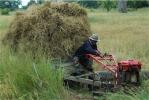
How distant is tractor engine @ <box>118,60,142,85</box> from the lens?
33.6ft

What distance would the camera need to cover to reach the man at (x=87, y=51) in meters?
11.5

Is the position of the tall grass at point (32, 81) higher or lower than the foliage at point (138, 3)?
higher

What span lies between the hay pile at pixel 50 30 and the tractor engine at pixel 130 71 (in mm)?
2111

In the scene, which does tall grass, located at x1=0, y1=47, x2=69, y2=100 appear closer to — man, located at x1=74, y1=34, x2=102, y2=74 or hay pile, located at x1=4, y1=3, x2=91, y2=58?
man, located at x1=74, y1=34, x2=102, y2=74

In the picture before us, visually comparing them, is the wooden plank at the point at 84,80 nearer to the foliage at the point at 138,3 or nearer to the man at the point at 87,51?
the man at the point at 87,51

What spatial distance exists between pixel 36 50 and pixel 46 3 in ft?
5.60

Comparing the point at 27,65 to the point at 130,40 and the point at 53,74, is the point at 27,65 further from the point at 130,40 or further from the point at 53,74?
the point at 130,40

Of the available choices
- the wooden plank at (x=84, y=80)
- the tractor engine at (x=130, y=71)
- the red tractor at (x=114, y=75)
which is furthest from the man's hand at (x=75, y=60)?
the tractor engine at (x=130, y=71)

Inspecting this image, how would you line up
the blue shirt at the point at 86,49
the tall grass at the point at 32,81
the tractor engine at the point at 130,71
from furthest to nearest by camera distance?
the blue shirt at the point at 86,49, the tractor engine at the point at 130,71, the tall grass at the point at 32,81

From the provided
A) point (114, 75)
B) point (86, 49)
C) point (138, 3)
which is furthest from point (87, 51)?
point (138, 3)

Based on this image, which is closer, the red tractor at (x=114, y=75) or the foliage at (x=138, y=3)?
the red tractor at (x=114, y=75)

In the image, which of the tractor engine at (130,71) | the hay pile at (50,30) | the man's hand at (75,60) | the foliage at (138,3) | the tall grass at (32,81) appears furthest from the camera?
the foliage at (138,3)

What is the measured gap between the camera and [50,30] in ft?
40.5

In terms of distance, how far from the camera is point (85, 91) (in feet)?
35.8
